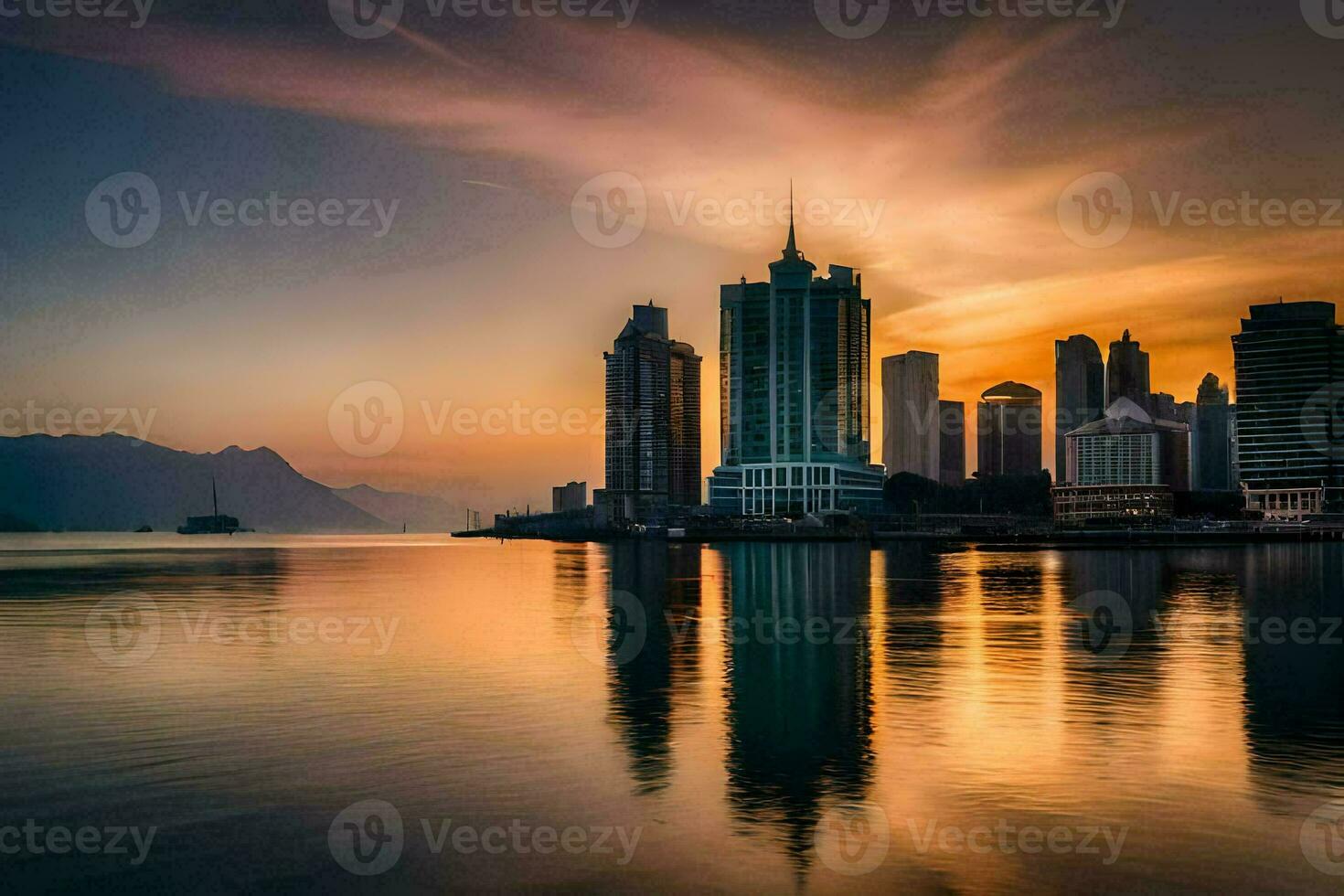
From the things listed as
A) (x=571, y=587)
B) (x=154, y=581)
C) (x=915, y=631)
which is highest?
(x=915, y=631)

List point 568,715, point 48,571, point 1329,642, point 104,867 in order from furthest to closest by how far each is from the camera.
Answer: point 48,571 < point 1329,642 < point 568,715 < point 104,867

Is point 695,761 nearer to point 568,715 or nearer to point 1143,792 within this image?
point 568,715

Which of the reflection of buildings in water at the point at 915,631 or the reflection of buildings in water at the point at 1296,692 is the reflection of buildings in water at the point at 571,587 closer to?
the reflection of buildings in water at the point at 915,631

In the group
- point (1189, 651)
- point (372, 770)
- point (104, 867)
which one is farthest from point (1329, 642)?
point (104, 867)

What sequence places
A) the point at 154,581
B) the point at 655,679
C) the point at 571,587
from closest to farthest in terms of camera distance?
the point at 655,679 → the point at 571,587 → the point at 154,581

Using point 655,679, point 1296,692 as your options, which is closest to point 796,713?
point 655,679

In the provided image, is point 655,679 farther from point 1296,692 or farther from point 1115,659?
point 1296,692
